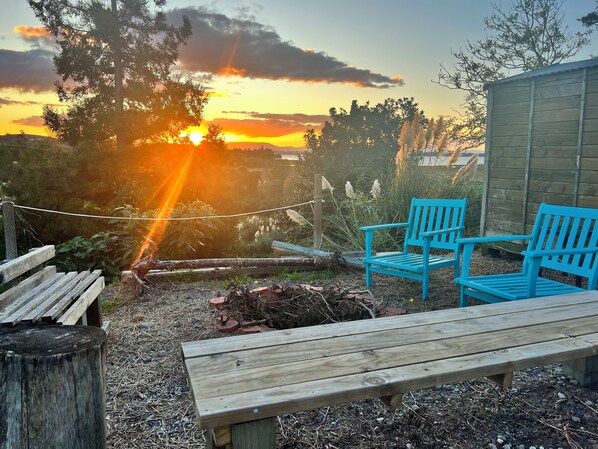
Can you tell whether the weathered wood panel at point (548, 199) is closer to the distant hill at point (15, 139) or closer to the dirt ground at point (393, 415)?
the dirt ground at point (393, 415)

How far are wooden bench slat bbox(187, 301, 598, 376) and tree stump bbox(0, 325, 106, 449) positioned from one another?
35cm

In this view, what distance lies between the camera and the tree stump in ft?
4.75

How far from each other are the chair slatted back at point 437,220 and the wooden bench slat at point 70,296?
2.79 metres

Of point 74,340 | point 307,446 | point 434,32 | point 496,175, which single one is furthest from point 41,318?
point 434,32

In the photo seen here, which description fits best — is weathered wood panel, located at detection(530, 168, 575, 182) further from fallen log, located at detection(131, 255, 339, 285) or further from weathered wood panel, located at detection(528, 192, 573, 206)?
fallen log, located at detection(131, 255, 339, 285)

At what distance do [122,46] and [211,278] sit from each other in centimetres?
976

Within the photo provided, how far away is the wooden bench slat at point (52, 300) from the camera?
210 cm

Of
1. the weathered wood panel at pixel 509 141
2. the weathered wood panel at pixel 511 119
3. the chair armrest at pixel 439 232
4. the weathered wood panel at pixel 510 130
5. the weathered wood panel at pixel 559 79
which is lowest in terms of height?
the chair armrest at pixel 439 232

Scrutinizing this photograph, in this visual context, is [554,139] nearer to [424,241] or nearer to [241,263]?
[424,241]

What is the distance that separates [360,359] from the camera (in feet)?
5.10

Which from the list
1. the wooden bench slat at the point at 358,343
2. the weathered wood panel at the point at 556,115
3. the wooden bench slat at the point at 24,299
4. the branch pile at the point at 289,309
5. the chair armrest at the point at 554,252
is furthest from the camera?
the weathered wood panel at the point at 556,115

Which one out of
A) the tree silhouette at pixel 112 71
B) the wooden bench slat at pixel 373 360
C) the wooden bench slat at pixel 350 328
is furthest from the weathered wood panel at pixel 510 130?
the tree silhouette at pixel 112 71

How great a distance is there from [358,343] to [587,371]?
144cm

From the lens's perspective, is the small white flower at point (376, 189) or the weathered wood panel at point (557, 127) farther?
the small white flower at point (376, 189)
